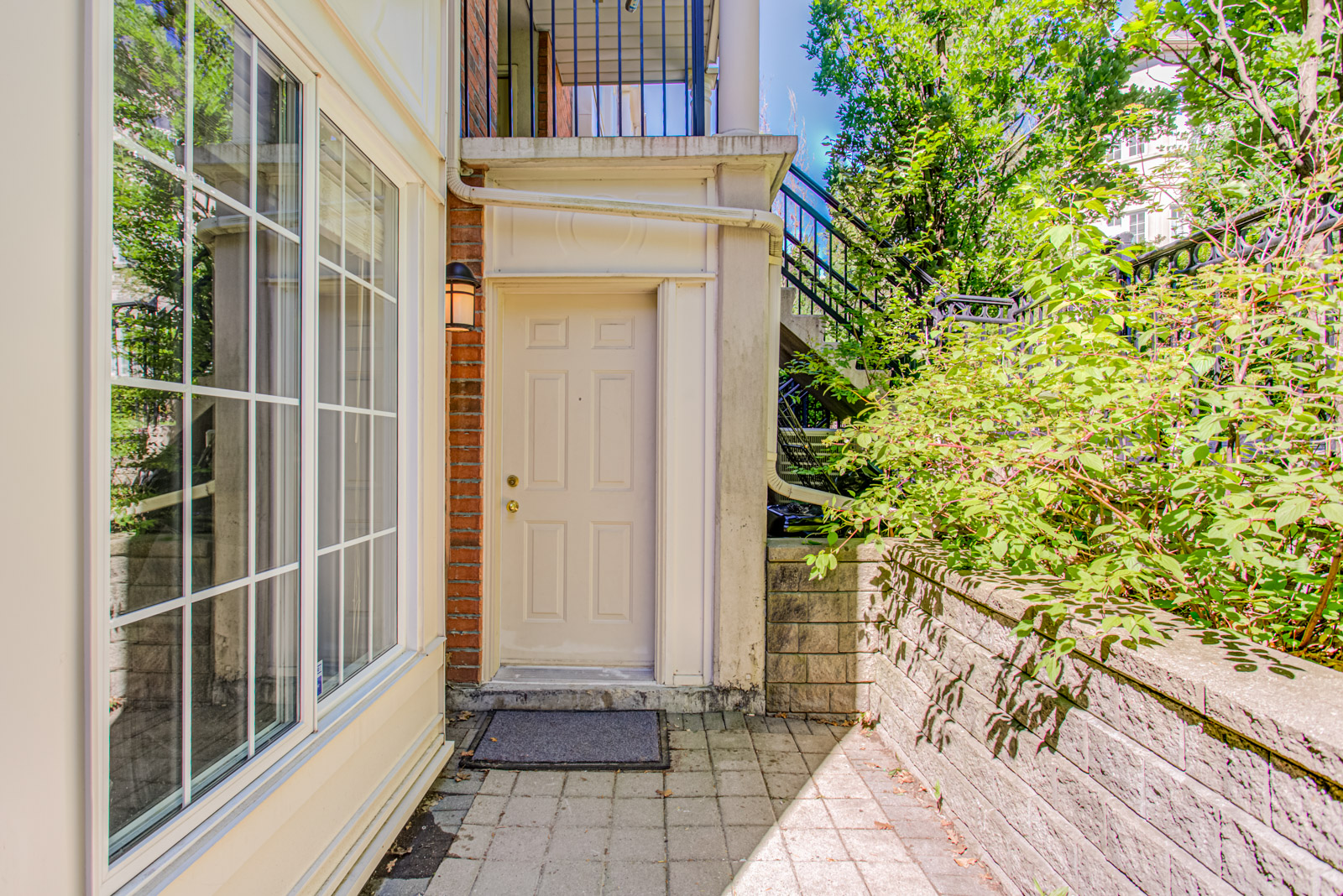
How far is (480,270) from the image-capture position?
3627 mm

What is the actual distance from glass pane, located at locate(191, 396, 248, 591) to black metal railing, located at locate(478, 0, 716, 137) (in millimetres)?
2523

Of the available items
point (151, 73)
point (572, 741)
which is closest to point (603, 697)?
point (572, 741)

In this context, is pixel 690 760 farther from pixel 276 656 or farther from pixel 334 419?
pixel 334 419

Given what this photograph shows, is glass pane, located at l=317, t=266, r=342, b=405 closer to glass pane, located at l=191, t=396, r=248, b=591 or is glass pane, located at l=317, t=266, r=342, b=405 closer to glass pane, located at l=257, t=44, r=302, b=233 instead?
glass pane, located at l=257, t=44, r=302, b=233

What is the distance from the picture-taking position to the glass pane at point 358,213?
246 centimetres

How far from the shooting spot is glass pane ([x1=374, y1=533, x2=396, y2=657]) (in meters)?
2.69

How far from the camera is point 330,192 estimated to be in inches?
91.4

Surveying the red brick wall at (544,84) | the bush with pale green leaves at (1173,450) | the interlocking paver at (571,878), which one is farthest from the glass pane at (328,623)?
the red brick wall at (544,84)

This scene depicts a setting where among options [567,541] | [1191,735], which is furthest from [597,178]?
[1191,735]

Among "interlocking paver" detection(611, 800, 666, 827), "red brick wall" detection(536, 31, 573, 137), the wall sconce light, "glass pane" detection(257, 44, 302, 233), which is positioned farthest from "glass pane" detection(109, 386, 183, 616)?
"red brick wall" detection(536, 31, 573, 137)

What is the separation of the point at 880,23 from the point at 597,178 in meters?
3.66

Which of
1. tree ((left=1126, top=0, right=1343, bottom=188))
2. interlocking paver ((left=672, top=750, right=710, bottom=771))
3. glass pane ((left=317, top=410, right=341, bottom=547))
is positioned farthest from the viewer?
interlocking paver ((left=672, top=750, right=710, bottom=771))

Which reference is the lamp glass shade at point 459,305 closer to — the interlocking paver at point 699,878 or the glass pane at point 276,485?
the glass pane at point 276,485

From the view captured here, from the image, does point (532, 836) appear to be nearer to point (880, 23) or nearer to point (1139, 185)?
point (1139, 185)
